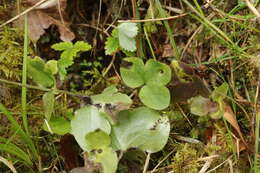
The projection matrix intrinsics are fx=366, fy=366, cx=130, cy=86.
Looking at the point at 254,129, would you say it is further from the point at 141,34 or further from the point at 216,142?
the point at 141,34

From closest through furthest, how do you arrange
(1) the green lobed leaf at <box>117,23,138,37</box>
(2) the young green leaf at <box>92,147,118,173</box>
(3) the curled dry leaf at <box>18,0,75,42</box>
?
1. (2) the young green leaf at <box>92,147,118,173</box>
2. (1) the green lobed leaf at <box>117,23,138,37</box>
3. (3) the curled dry leaf at <box>18,0,75,42</box>

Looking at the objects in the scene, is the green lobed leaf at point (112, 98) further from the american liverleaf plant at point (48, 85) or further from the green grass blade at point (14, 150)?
the green grass blade at point (14, 150)

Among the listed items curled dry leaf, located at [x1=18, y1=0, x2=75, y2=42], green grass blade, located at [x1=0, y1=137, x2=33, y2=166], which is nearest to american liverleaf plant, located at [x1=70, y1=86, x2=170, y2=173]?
green grass blade, located at [x1=0, y1=137, x2=33, y2=166]

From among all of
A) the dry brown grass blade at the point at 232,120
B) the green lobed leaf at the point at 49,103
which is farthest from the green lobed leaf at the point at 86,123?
the dry brown grass blade at the point at 232,120

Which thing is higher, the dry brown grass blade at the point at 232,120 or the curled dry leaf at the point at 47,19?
the curled dry leaf at the point at 47,19

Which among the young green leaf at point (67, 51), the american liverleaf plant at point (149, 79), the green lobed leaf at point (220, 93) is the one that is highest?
the young green leaf at point (67, 51)

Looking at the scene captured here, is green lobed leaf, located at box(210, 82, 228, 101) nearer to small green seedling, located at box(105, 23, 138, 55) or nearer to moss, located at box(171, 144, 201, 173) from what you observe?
moss, located at box(171, 144, 201, 173)

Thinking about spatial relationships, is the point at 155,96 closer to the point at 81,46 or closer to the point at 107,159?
the point at 107,159
